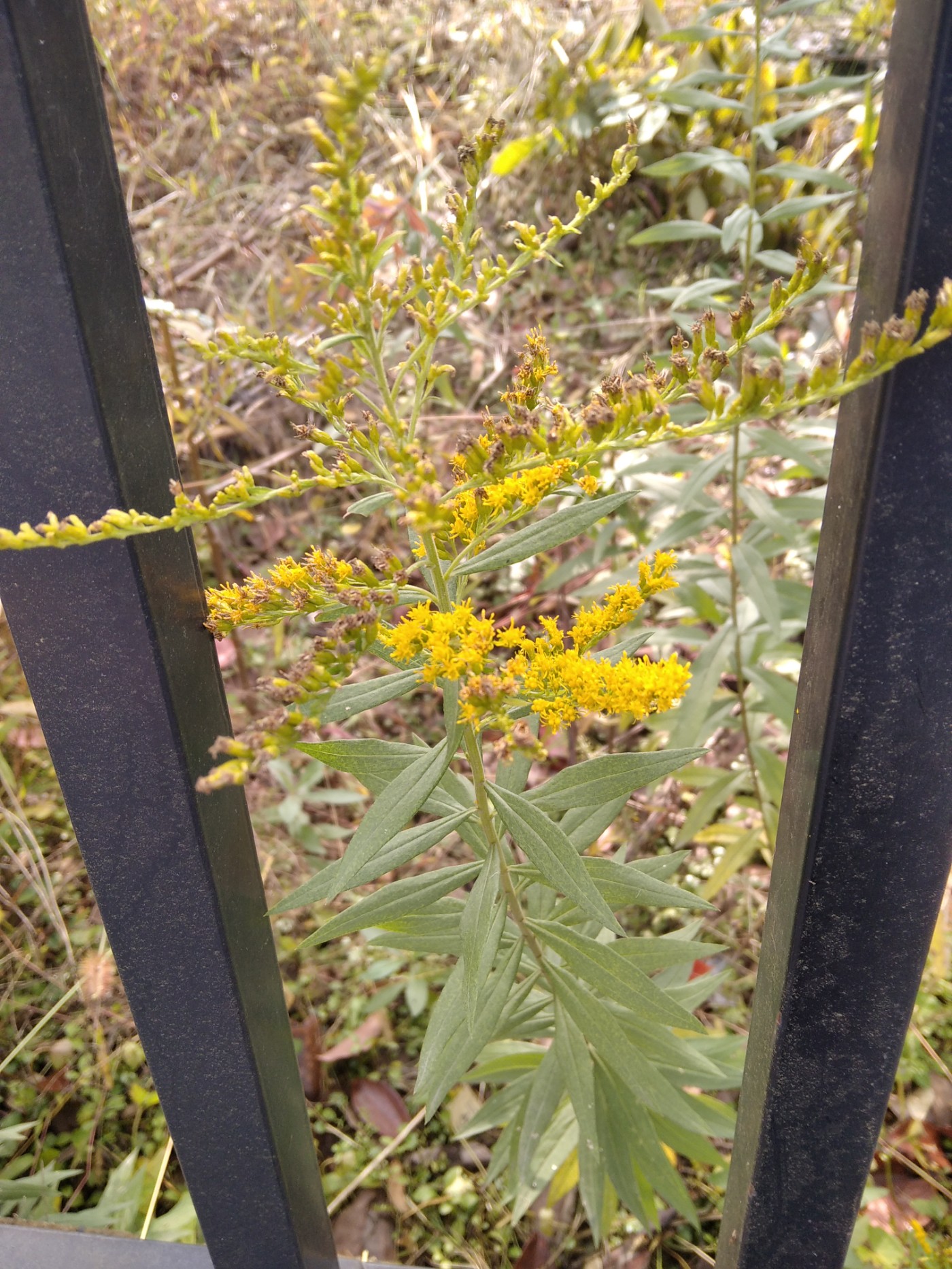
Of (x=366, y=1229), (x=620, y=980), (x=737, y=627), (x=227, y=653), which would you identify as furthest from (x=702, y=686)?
(x=227, y=653)

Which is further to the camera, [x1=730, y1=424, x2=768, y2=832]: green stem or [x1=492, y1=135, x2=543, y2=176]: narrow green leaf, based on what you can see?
[x1=492, y1=135, x2=543, y2=176]: narrow green leaf

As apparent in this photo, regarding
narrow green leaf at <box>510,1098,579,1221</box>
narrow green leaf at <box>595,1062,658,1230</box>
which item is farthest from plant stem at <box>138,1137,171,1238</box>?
narrow green leaf at <box>595,1062,658,1230</box>

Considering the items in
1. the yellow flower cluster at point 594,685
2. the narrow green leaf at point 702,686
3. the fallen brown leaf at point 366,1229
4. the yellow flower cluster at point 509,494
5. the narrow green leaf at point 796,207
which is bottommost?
the fallen brown leaf at point 366,1229

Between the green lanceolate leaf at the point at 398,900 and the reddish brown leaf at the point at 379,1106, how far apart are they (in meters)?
1.04

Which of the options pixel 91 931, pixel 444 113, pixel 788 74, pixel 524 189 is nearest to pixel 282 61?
pixel 444 113

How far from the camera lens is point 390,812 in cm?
77

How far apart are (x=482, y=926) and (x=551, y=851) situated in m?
0.13

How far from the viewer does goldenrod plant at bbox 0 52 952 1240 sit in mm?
551

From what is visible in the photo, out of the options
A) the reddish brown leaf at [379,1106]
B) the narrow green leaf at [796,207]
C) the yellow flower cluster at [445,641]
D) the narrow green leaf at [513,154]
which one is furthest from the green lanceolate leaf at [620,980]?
the narrow green leaf at [513,154]

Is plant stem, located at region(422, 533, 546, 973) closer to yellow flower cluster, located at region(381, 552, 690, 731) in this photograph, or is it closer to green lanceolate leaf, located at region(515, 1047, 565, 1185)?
yellow flower cluster, located at region(381, 552, 690, 731)

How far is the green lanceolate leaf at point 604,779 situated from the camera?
0.83m

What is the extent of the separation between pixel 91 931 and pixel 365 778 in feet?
5.07

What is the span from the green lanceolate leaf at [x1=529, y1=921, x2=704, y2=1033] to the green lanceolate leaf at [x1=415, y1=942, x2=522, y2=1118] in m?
0.08

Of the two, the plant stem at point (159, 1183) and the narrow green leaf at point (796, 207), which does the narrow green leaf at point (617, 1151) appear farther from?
the narrow green leaf at point (796, 207)
